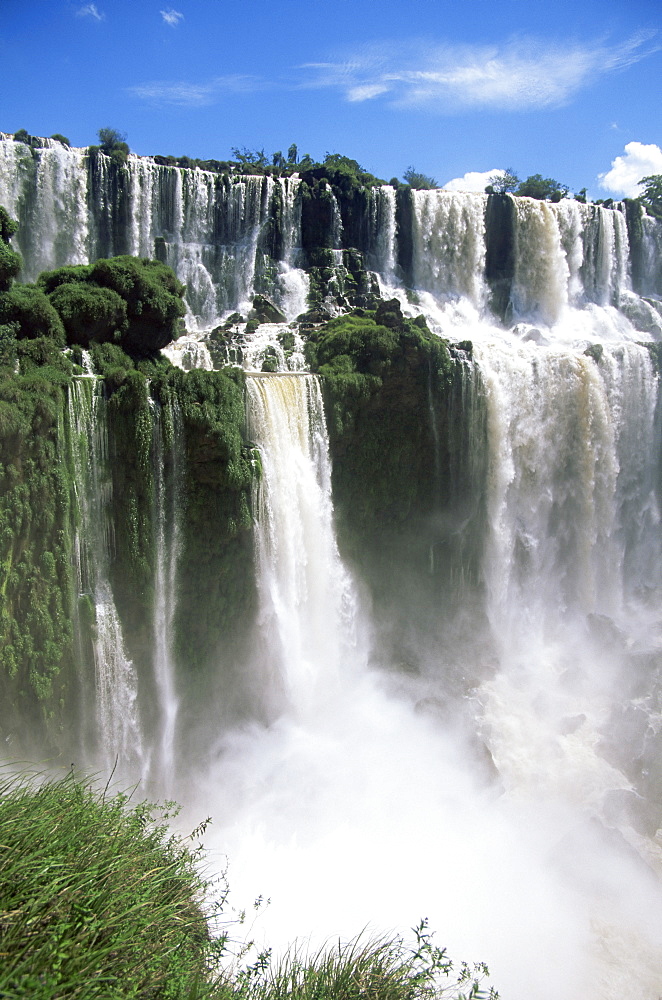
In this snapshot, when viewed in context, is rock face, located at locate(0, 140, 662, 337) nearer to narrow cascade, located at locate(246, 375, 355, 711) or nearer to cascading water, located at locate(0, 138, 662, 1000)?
cascading water, located at locate(0, 138, 662, 1000)

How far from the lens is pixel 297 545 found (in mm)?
17625

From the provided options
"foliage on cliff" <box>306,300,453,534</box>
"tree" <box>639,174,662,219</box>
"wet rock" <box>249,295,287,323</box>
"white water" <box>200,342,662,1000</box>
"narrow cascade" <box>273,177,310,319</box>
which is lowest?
"white water" <box>200,342,662,1000</box>

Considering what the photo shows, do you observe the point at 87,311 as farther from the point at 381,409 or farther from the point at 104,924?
the point at 104,924

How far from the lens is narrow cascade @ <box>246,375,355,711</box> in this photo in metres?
16.7

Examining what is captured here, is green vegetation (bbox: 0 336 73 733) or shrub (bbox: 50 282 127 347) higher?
shrub (bbox: 50 282 127 347)

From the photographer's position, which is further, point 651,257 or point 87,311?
point 651,257

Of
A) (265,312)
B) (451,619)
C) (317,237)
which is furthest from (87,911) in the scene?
(317,237)

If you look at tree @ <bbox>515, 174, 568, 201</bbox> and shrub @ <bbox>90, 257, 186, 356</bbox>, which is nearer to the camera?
shrub @ <bbox>90, 257, 186, 356</bbox>

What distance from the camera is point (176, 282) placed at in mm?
18031

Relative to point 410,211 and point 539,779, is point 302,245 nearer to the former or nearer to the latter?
point 410,211

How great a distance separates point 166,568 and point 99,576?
1.57m

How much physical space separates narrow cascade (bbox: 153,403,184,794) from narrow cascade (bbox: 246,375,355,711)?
219 cm

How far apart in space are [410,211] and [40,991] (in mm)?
30173


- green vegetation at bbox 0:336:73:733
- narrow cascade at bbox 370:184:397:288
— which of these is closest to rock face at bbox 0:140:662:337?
narrow cascade at bbox 370:184:397:288
